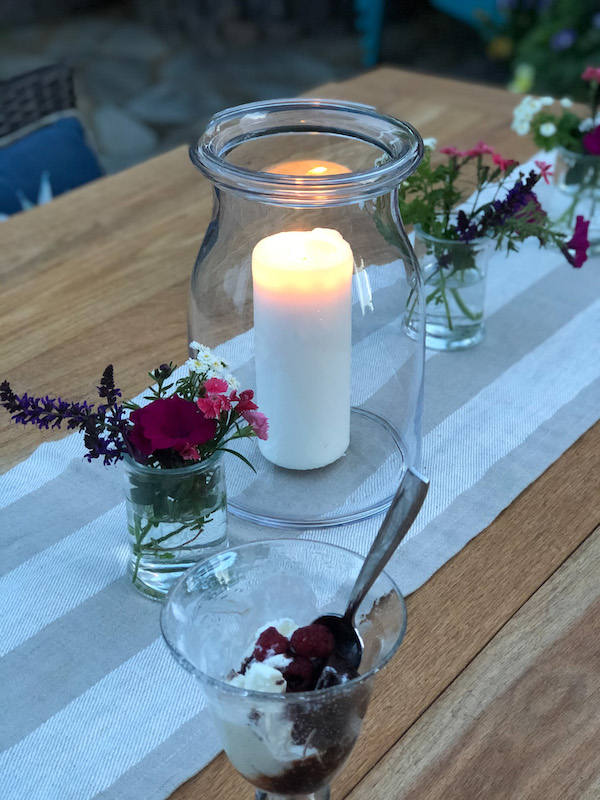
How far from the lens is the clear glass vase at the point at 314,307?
0.66 m

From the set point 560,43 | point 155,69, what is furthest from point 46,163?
point 155,69

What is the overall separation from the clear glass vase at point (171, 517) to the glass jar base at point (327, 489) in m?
0.08

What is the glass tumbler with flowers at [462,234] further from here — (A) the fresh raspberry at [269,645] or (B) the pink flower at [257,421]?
(A) the fresh raspberry at [269,645]

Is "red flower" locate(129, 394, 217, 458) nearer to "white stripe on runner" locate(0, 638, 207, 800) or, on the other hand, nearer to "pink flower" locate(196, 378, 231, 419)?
"pink flower" locate(196, 378, 231, 419)

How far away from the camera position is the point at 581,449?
0.78 m

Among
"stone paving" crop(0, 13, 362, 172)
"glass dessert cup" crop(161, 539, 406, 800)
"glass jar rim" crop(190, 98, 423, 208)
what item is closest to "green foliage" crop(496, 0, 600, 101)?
"stone paving" crop(0, 13, 362, 172)

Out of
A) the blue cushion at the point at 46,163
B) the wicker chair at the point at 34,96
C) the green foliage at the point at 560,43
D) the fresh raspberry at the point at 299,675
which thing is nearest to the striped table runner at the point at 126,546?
the fresh raspberry at the point at 299,675

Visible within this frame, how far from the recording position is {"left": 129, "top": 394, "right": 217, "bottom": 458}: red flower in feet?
1.87

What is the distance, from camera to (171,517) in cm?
60

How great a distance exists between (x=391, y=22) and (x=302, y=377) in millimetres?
3855

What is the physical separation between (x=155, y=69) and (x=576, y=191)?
121 inches

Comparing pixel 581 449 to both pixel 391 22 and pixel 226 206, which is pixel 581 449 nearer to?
pixel 226 206

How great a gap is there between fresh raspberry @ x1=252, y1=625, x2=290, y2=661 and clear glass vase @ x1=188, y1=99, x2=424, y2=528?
0.73 feet

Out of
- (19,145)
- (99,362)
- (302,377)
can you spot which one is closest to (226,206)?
Answer: (302,377)
